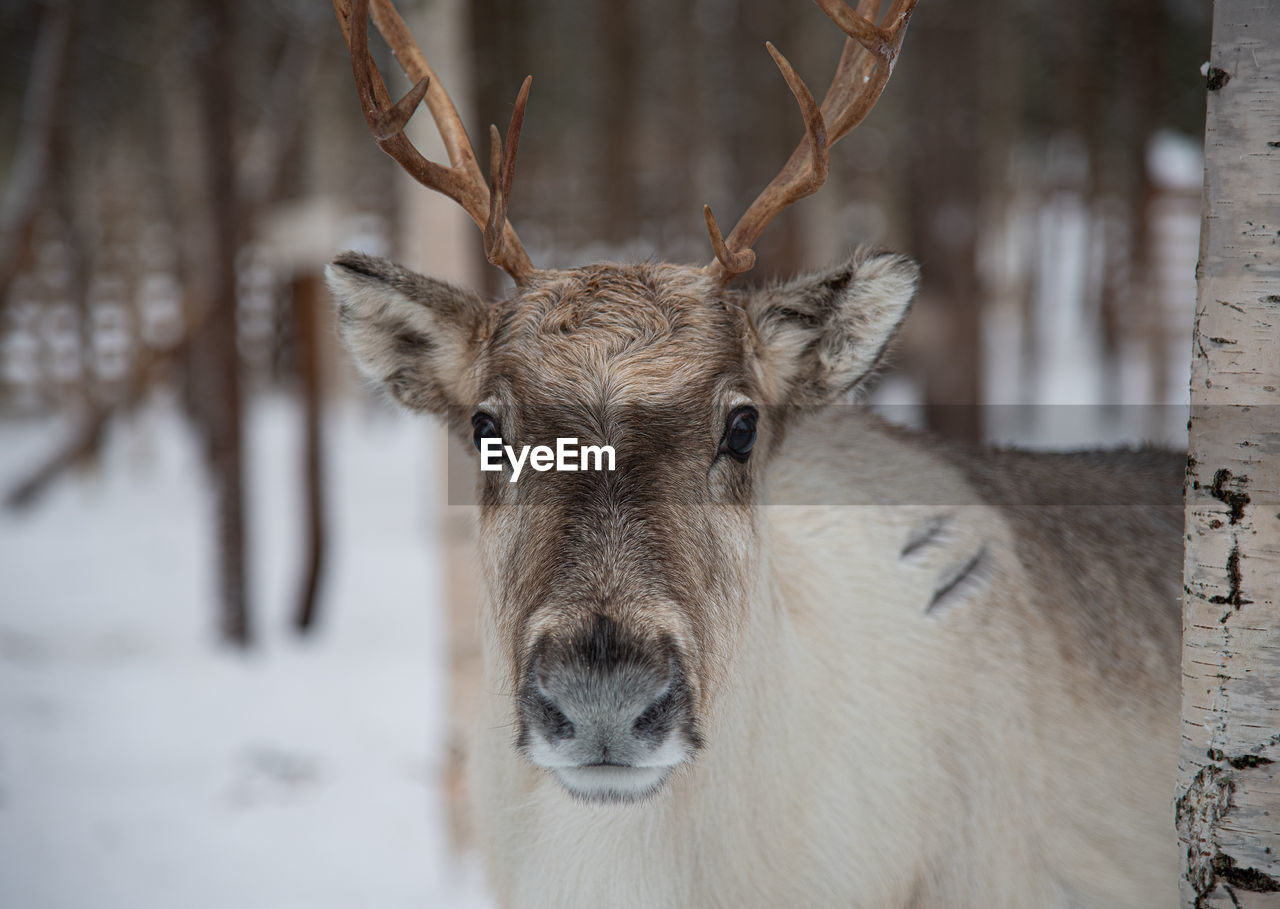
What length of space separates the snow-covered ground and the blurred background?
0.03 metres

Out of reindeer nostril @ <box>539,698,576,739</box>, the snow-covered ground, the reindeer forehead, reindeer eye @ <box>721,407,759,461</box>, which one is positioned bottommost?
the snow-covered ground

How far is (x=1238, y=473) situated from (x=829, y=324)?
0.99 metres

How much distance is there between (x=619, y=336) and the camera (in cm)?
241

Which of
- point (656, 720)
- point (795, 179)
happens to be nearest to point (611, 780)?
point (656, 720)

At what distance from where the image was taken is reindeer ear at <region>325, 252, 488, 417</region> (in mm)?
2664

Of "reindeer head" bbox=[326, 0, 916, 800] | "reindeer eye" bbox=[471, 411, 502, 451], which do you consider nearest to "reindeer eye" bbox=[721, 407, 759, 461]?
"reindeer head" bbox=[326, 0, 916, 800]

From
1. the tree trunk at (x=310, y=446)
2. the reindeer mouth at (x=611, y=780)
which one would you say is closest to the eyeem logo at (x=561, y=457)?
the reindeer mouth at (x=611, y=780)

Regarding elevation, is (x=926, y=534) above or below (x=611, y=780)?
above

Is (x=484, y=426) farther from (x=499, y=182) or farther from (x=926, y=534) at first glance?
(x=926, y=534)

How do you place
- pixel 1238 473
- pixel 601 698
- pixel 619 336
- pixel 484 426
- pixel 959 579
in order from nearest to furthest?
pixel 601 698
pixel 1238 473
pixel 619 336
pixel 484 426
pixel 959 579

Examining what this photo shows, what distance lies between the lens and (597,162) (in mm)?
22016

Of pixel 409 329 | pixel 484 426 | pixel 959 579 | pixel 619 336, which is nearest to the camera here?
pixel 619 336

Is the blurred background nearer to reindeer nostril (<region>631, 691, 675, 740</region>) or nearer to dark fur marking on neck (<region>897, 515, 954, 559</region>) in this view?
dark fur marking on neck (<region>897, 515, 954, 559</region>)

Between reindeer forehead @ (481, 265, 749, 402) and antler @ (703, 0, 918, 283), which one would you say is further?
antler @ (703, 0, 918, 283)
